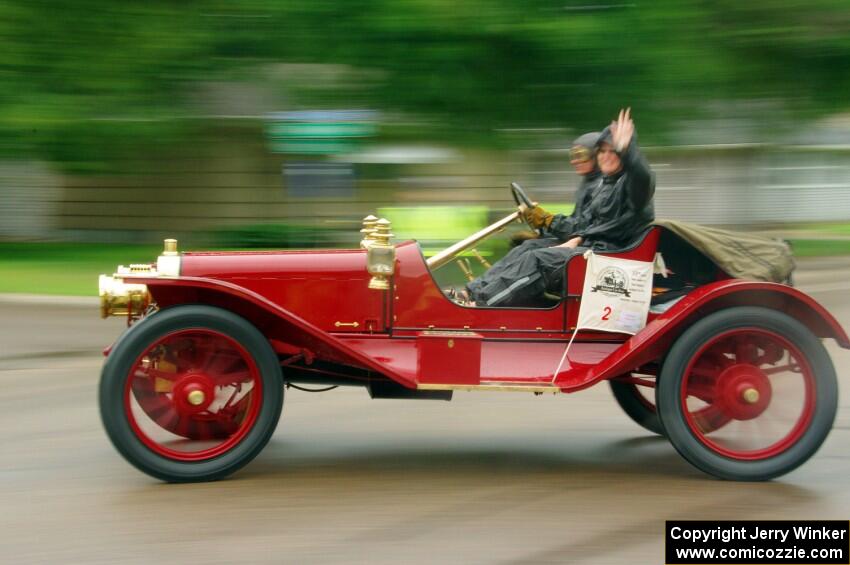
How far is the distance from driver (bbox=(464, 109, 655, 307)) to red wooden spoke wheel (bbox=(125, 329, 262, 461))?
1.25m

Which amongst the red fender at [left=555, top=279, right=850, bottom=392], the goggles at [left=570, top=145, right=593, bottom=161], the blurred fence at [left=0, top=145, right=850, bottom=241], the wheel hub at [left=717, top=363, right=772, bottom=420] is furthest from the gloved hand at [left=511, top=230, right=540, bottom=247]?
the blurred fence at [left=0, top=145, right=850, bottom=241]

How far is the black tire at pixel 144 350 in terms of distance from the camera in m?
4.74

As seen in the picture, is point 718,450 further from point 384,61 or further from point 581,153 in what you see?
point 384,61

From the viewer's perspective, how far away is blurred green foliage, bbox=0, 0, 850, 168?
41.6 feet

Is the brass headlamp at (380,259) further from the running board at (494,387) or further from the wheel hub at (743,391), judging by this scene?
the wheel hub at (743,391)

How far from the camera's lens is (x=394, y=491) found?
487 centimetres

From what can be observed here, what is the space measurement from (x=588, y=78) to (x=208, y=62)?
485 centimetres

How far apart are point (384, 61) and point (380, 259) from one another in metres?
8.27

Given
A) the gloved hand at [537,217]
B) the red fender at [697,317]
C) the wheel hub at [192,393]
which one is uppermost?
the gloved hand at [537,217]

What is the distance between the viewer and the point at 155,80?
1351 cm

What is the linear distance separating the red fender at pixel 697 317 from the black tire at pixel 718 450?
0.28 feet

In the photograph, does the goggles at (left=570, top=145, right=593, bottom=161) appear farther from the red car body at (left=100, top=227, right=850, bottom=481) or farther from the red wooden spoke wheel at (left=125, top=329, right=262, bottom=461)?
the red wooden spoke wheel at (left=125, top=329, right=262, bottom=461)

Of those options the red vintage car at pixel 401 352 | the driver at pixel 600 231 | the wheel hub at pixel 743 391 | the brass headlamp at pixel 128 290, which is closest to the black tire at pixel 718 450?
the red vintage car at pixel 401 352

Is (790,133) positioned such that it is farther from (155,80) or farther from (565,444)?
(565,444)
